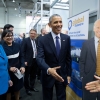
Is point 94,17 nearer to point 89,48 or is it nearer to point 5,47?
point 89,48

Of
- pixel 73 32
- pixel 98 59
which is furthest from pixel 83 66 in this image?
pixel 73 32

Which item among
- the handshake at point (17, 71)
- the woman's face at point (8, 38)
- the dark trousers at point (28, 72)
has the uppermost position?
the woman's face at point (8, 38)

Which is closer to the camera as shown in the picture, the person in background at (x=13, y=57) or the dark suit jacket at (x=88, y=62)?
the dark suit jacket at (x=88, y=62)

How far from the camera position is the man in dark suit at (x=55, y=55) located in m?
1.67

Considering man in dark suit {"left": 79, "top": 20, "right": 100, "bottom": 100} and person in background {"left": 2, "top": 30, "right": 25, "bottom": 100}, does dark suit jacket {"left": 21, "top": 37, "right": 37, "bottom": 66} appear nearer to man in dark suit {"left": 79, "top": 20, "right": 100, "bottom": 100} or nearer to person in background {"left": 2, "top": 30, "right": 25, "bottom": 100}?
person in background {"left": 2, "top": 30, "right": 25, "bottom": 100}

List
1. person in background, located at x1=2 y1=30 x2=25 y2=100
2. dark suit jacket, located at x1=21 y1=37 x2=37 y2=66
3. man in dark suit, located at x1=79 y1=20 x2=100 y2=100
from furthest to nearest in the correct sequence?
→ 1. dark suit jacket, located at x1=21 y1=37 x2=37 y2=66
2. person in background, located at x1=2 y1=30 x2=25 y2=100
3. man in dark suit, located at x1=79 y1=20 x2=100 y2=100

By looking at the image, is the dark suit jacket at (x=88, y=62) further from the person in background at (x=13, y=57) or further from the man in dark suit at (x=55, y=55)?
the person in background at (x=13, y=57)

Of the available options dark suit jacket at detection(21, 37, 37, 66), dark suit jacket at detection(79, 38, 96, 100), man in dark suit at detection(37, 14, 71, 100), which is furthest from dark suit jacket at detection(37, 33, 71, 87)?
dark suit jacket at detection(21, 37, 37, 66)

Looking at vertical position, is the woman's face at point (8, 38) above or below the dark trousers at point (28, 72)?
above

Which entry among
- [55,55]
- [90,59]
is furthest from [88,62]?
[55,55]

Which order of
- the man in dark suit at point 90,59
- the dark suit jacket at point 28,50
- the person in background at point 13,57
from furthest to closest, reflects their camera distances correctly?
the dark suit jacket at point 28,50
the person in background at point 13,57
the man in dark suit at point 90,59

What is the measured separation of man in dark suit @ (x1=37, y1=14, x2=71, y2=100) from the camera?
1671 millimetres

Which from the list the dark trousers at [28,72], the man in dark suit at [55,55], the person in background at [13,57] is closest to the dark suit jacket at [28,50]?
the dark trousers at [28,72]

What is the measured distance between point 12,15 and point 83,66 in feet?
46.1
